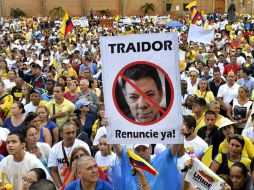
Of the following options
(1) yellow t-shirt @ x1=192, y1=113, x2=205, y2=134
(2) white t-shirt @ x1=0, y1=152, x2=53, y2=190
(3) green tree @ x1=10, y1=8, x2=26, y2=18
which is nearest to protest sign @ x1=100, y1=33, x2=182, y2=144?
(2) white t-shirt @ x1=0, y1=152, x2=53, y2=190

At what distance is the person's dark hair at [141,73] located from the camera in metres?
3.99

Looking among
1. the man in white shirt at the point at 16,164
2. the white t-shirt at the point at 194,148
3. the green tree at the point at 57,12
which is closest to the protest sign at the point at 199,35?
the white t-shirt at the point at 194,148

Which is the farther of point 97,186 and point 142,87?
point 97,186

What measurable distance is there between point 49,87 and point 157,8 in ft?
157

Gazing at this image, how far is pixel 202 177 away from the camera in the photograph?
4188 millimetres

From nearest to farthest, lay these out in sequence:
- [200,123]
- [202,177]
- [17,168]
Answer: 1. [202,177]
2. [17,168]
3. [200,123]

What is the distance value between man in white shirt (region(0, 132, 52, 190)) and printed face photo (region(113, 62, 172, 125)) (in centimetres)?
146

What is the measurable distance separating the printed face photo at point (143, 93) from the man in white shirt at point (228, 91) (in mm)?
4970

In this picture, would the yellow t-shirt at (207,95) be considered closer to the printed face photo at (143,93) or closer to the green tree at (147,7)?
the printed face photo at (143,93)

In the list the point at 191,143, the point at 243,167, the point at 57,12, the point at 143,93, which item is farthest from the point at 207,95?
the point at 57,12

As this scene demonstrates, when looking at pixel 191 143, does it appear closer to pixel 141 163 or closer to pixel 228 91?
pixel 141 163

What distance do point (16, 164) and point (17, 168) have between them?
5 centimetres

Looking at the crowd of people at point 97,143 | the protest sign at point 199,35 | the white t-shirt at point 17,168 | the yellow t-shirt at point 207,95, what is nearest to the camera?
the crowd of people at point 97,143

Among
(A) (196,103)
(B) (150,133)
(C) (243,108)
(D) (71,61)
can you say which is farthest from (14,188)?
(D) (71,61)
